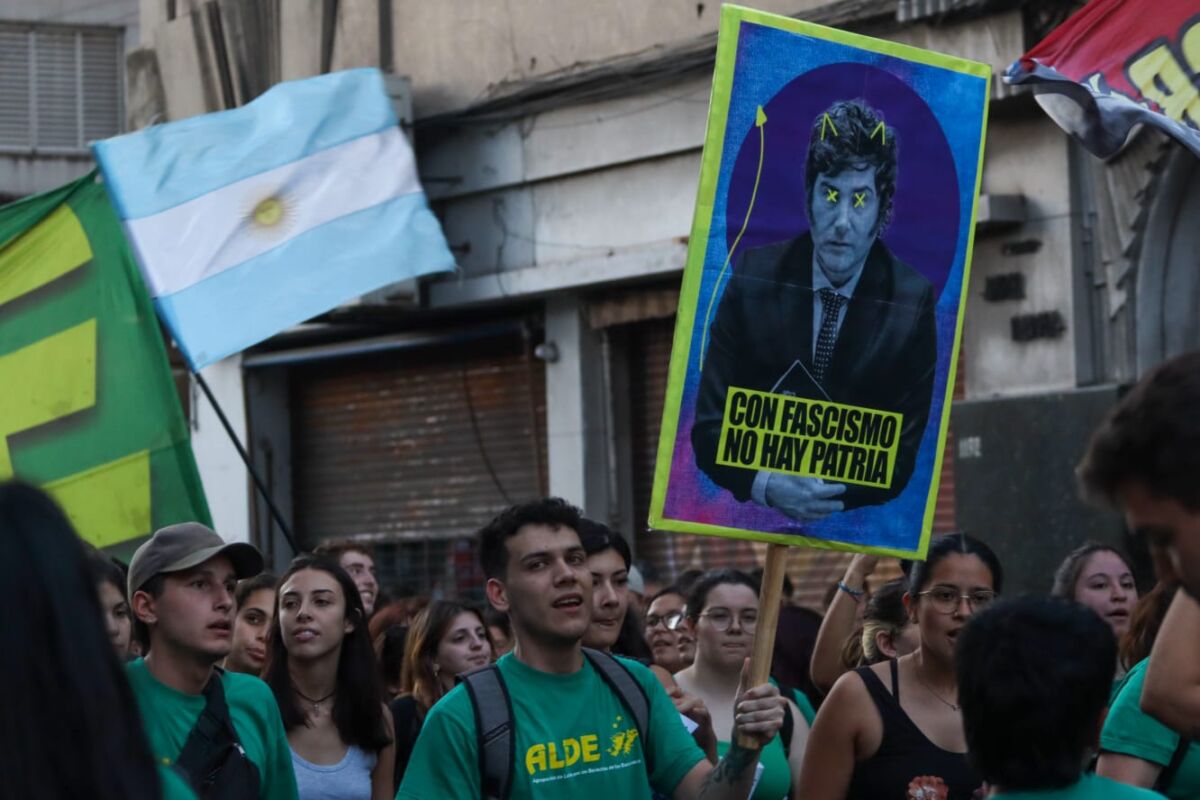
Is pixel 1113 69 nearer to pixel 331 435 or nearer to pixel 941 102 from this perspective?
pixel 941 102

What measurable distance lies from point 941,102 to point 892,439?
34.4 inches

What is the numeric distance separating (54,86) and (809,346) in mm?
17637

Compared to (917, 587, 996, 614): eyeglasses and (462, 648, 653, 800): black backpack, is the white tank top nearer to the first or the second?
(462, 648, 653, 800): black backpack

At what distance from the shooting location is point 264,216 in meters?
10.2

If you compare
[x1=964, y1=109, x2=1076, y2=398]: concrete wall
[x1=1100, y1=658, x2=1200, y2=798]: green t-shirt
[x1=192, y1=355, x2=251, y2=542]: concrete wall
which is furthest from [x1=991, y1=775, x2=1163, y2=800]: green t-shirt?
[x1=192, y1=355, x2=251, y2=542]: concrete wall

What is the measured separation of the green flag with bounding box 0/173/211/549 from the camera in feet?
28.0

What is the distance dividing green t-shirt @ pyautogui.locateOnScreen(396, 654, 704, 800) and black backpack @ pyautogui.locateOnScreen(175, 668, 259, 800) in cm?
68

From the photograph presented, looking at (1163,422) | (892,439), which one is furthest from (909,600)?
(1163,422)

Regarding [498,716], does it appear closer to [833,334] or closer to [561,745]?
[561,745]

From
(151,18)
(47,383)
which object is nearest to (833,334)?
(47,383)

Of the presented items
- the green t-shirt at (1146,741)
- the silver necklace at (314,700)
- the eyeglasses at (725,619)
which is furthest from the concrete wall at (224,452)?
the green t-shirt at (1146,741)

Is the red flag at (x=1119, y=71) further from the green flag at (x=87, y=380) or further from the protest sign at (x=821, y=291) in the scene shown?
the green flag at (x=87, y=380)

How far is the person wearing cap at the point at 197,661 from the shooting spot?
18.1 ft

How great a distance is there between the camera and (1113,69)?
812cm
